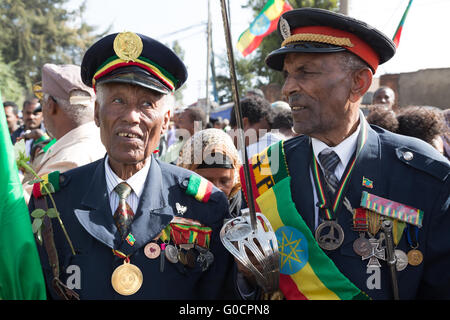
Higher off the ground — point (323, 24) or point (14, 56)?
point (14, 56)

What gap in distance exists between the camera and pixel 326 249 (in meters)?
2.32

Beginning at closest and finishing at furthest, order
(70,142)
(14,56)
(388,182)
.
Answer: (388,182) → (70,142) → (14,56)

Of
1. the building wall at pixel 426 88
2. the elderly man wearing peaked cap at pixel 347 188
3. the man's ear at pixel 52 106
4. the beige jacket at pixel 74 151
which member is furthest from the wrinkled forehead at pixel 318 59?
the building wall at pixel 426 88

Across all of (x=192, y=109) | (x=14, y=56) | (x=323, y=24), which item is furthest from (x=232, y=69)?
(x=14, y=56)

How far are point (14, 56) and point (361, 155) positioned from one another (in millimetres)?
36172

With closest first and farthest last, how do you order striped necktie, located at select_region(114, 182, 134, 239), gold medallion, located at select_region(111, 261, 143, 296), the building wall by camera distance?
gold medallion, located at select_region(111, 261, 143, 296) < striped necktie, located at select_region(114, 182, 134, 239) < the building wall

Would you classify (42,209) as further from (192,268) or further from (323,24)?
(323,24)

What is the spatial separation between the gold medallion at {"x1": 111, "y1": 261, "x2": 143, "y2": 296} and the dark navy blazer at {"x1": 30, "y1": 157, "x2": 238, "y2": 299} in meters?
0.02

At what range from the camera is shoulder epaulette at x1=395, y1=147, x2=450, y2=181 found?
2.29m

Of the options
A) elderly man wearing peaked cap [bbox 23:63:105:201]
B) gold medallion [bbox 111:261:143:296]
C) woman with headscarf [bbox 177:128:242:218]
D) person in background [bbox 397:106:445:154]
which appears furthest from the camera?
person in background [bbox 397:106:445:154]

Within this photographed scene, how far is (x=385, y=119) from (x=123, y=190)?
8.60ft

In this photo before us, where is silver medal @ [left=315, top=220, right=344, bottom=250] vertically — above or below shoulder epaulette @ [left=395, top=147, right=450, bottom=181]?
below

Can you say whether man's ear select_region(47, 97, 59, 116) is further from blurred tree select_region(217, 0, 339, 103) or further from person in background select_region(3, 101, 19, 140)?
blurred tree select_region(217, 0, 339, 103)

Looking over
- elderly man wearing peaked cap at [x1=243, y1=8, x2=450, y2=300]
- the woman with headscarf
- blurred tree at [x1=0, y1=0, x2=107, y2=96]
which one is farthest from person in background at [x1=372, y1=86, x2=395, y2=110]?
blurred tree at [x1=0, y1=0, x2=107, y2=96]
